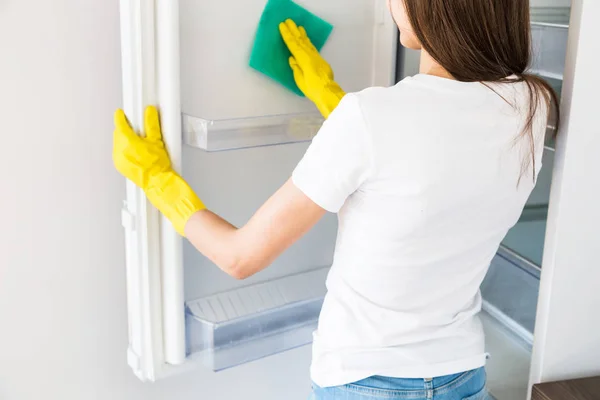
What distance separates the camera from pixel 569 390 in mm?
996

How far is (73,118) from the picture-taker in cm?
125

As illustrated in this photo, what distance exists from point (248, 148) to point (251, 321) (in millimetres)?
326

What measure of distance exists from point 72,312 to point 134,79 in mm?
504

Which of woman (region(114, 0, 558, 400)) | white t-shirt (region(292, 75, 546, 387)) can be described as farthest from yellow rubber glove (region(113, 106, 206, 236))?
white t-shirt (region(292, 75, 546, 387))

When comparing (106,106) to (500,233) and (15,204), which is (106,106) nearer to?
(15,204)

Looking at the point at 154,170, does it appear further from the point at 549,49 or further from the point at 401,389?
the point at 549,49

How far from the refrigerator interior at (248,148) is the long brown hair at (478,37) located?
0.36 meters

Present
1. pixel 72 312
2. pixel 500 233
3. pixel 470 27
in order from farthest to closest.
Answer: pixel 72 312
pixel 500 233
pixel 470 27

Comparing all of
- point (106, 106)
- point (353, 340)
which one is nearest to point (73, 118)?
point (106, 106)

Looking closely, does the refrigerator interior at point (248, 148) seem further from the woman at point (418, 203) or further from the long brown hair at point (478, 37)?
the long brown hair at point (478, 37)

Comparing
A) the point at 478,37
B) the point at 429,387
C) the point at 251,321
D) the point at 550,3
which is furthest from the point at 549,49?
the point at 251,321

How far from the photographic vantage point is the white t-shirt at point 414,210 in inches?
32.7

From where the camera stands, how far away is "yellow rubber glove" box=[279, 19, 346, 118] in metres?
1.24

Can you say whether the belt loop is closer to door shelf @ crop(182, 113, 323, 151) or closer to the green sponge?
door shelf @ crop(182, 113, 323, 151)
